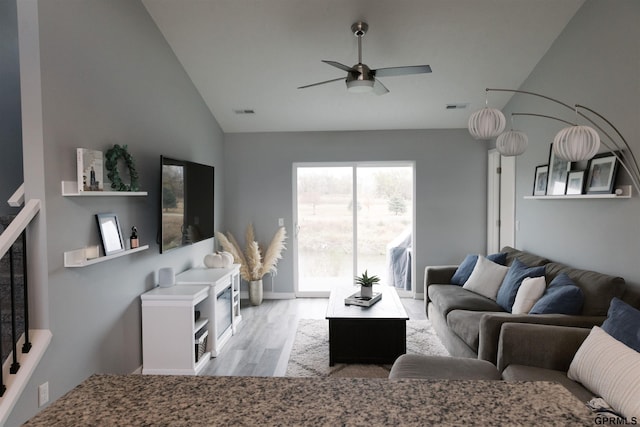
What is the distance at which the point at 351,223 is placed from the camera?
6.18 meters

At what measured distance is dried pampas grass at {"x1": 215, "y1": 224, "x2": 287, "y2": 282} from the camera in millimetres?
5750

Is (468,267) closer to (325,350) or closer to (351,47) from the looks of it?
(325,350)

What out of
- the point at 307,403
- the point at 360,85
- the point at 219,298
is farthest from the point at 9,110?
the point at 307,403

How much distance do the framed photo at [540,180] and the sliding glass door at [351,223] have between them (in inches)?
73.8

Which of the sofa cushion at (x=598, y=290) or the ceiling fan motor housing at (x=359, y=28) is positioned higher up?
the ceiling fan motor housing at (x=359, y=28)

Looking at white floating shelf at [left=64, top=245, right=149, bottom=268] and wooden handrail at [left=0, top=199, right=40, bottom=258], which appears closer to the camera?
wooden handrail at [left=0, top=199, right=40, bottom=258]

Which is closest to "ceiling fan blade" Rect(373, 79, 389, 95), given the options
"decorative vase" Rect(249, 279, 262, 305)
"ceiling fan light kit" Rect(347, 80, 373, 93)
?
"ceiling fan light kit" Rect(347, 80, 373, 93)

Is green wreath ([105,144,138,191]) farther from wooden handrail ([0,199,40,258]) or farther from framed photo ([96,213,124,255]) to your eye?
wooden handrail ([0,199,40,258])

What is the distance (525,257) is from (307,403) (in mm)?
3982

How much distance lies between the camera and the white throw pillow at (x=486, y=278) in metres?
4.18

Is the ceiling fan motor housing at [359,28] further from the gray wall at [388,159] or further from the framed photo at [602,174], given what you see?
the gray wall at [388,159]

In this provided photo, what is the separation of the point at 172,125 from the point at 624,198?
397cm

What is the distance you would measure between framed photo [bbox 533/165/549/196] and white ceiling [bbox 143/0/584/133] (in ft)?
3.43

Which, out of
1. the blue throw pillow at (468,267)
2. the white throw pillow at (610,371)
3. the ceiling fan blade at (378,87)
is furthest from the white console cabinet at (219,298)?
the white throw pillow at (610,371)
